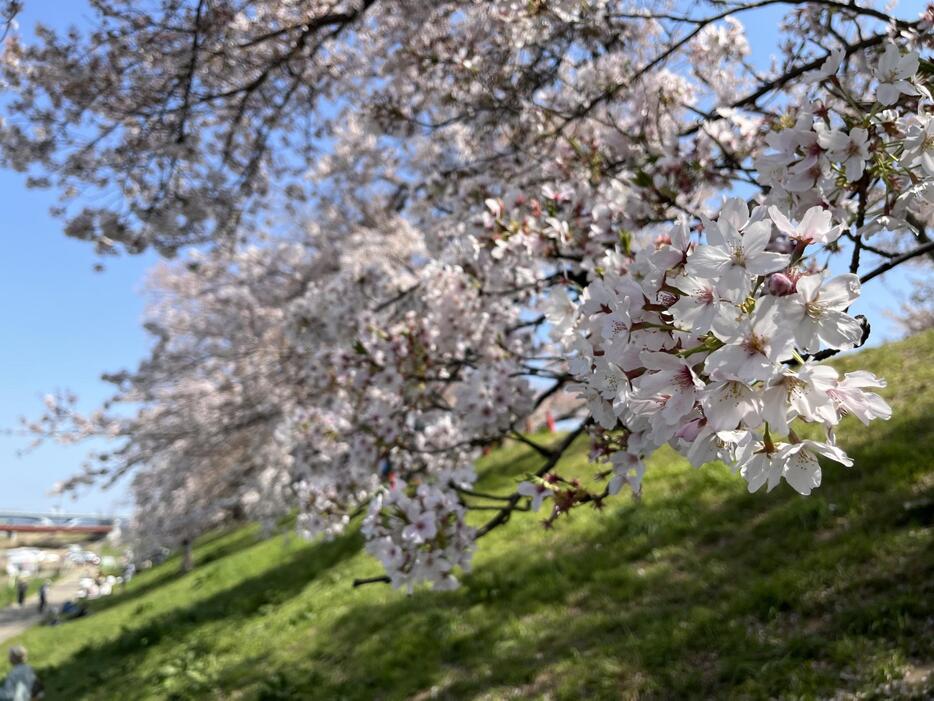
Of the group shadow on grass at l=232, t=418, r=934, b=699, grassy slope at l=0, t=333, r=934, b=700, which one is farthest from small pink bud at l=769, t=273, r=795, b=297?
shadow on grass at l=232, t=418, r=934, b=699

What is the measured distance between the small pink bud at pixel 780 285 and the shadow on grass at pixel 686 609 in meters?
3.35

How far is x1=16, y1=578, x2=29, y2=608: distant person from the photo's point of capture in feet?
76.9

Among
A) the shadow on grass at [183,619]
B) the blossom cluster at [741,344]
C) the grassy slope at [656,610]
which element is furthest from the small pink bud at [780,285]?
the shadow on grass at [183,619]

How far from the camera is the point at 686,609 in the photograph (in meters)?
4.69

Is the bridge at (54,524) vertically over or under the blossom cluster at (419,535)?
over

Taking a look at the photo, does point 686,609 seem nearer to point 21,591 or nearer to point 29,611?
point 29,611

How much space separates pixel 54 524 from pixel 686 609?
4928cm

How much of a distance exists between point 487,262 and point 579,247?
2.84 ft

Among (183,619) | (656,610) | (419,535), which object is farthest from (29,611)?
(419,535)

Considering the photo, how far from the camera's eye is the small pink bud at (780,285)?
41.0 inches

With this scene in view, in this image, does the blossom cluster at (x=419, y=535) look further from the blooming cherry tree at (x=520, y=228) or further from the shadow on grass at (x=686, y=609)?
the shadow on grass at (x=686, y=609)

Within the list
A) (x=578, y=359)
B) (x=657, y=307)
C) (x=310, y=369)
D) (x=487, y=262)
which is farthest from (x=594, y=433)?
(x=310, y=369)

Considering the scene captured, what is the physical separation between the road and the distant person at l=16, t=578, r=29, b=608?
179 millimetres

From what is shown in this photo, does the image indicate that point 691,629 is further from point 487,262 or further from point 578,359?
point 578,359
